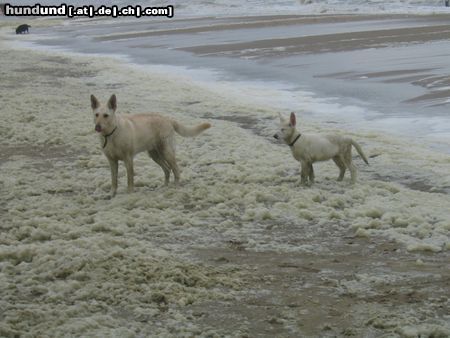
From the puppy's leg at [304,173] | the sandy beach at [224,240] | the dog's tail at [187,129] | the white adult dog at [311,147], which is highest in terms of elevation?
the dog's tail at [187,129]

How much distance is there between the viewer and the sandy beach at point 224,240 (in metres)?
5.63

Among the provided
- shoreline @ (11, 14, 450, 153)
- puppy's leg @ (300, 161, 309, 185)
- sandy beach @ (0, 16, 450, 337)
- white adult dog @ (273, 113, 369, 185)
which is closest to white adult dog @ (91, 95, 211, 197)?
sandy beach @ (0, 16, 450, 337)

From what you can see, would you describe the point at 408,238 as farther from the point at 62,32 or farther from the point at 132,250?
the point at 62,32

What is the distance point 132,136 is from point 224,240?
7.09 feet

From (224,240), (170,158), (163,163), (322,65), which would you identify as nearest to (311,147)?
(170,158)

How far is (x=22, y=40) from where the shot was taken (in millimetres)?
42562

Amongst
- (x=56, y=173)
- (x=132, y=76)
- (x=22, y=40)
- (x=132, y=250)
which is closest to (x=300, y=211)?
(x=132, y=250)

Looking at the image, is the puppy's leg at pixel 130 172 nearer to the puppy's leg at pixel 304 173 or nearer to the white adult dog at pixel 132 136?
the white adult dog at pixel 132 136

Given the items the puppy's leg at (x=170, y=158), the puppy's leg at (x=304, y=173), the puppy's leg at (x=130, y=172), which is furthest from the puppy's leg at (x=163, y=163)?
the puppy's leg at (x=304, y=173)

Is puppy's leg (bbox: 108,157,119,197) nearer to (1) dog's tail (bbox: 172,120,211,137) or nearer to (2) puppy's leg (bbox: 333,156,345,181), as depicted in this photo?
(1) dog's tail (bbox: 172,120,211,137)

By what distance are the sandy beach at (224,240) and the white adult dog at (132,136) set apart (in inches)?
13.3

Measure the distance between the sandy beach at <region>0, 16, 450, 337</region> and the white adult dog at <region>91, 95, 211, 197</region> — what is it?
13.3 inches

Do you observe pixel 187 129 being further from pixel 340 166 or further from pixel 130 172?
pixel 340 166

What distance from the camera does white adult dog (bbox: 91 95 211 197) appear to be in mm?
8906
